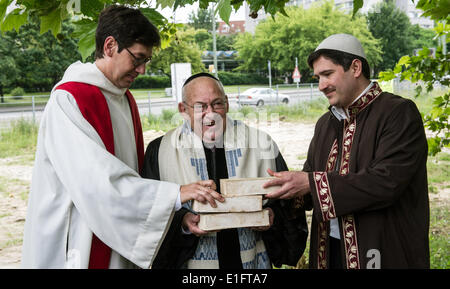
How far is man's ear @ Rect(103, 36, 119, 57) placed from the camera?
7.62ft

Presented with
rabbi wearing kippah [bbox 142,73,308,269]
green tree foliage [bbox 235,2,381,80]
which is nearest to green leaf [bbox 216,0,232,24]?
rabbi wearing kippah [bbox 142,73,308,269]

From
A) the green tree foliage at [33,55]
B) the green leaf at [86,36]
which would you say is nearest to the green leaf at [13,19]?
the green leaf at [86,36]

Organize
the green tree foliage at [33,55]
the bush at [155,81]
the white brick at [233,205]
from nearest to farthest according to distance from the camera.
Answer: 1. the white brick at [233,205]
2. the green tree foliage at [33,55]
3. the bush at [155,81]

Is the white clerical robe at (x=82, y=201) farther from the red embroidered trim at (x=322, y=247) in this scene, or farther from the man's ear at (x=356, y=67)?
the man's ear at (x=356, y=67)

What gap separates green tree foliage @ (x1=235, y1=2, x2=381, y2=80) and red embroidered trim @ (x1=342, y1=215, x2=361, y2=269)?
35.0 meters

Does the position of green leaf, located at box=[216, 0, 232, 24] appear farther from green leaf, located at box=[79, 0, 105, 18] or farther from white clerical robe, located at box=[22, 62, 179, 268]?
white clerical robe, located at box=[22, 62, 179, 268]

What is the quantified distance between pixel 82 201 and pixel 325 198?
1.30 meters

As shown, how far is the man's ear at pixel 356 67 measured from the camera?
2594mm

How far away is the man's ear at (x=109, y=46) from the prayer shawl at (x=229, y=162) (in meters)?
0.62

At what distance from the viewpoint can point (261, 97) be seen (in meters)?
21.6

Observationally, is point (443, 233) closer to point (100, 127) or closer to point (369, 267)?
point (369, 267)

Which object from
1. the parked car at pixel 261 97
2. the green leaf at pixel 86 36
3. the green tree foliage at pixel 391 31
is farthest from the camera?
the green tree foliage at pixel 391 31
